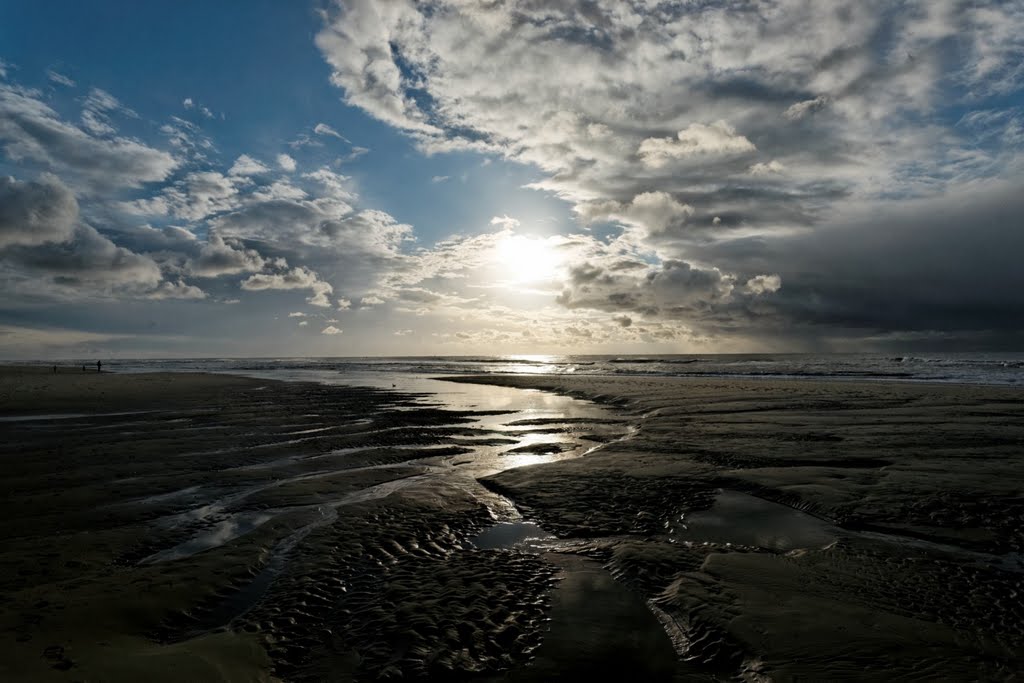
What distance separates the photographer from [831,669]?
4672 mm

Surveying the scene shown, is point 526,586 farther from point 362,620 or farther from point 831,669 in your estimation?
point 831,669

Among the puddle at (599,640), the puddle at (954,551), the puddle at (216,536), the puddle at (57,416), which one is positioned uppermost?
the puddle at (57,416)

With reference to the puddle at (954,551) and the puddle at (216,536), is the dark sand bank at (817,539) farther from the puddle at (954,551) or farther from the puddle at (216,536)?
the puddle at (216,536)

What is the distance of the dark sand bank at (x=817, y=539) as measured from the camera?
16.5 feet

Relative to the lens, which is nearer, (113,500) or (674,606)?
(674,606)

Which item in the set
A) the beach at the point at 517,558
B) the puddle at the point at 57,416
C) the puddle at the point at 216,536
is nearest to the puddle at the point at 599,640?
the beach at the point at 517,558

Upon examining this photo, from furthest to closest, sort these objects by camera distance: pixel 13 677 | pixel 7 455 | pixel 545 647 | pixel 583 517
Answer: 1. pixel 7 455
2. pixel 583 517
3. pixel 545 647
4. pixel 13 677

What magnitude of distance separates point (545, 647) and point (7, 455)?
17556 millimetres

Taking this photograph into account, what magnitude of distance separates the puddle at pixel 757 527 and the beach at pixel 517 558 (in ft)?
0.18

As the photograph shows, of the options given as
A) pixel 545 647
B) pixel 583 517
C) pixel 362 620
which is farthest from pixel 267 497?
pixel 545 647

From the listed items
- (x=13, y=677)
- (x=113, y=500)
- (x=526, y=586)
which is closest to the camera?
(x=13, y=677)

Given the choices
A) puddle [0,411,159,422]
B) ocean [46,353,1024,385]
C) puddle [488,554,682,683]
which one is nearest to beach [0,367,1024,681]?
puddle [488,554,682,683]

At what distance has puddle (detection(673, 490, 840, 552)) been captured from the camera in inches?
314

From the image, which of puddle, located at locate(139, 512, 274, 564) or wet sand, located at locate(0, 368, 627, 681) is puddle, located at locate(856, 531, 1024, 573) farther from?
puddle, located at locate(139, 512, 274, 564)
